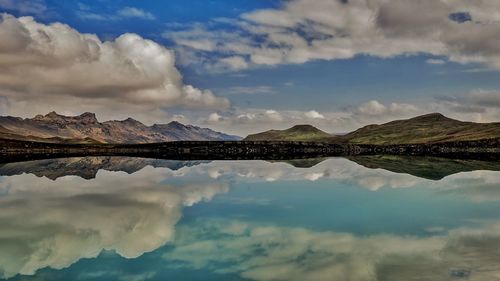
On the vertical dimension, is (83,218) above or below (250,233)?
above

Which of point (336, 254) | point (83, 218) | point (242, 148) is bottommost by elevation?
point (336, 254)

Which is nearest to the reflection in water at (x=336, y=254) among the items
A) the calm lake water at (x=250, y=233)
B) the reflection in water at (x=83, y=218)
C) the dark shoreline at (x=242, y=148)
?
the calm lake water at (x=250, y=233)

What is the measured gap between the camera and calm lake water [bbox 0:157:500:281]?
65.4ft

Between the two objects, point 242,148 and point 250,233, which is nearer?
point 250,233

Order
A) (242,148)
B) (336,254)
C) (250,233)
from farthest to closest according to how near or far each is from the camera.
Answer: (242,148) → (250,233) → (336,254)

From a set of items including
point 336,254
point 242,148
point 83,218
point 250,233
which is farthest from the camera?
point 242,148

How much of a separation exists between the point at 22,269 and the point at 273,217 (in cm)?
1792

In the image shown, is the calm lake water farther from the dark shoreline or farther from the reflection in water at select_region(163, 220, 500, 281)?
the dark shoreline

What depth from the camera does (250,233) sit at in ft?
90.9

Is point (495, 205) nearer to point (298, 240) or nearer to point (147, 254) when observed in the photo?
point (298, 240)

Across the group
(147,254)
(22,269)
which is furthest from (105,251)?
(22,269)

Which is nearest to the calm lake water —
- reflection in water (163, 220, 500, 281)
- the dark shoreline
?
reflection in water (163, 220, 500, 281)

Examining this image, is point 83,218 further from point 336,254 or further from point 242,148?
point 242,148

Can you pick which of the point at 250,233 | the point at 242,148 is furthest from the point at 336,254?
the point at 242,148
